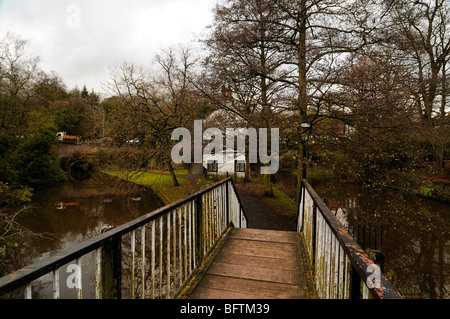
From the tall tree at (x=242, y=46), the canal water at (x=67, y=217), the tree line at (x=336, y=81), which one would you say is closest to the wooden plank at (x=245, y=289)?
the canal water at (x=67, y=217)

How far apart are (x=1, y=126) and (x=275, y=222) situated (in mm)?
21133

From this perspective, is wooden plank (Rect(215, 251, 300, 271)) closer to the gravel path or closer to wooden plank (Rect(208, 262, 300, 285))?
wooden plank (Rect(208, 262, 300, 285))

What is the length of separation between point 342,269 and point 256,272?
145cm

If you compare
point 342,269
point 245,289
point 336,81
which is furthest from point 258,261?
point 336,81

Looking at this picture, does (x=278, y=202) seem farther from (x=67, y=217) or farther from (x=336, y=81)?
(x=67, y=217)

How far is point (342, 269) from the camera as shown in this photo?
1693 millimetres

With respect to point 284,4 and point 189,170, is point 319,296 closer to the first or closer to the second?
point 284,4

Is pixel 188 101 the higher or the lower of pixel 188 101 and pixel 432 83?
the higher

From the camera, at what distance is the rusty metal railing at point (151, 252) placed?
1.13m

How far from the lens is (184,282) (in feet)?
8.76

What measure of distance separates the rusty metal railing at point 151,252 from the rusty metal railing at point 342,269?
1394 mm

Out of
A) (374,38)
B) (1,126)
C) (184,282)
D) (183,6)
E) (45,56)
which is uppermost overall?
(45,56)

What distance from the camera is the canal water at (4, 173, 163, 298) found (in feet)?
28.1
